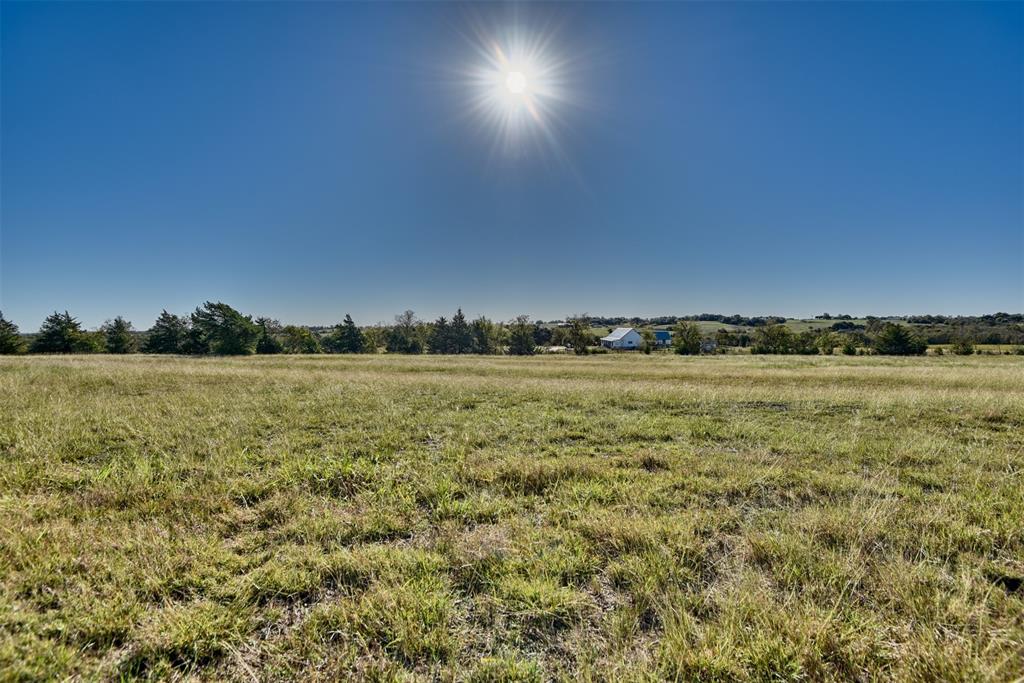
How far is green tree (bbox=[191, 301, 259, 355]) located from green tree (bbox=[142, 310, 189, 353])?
625cm

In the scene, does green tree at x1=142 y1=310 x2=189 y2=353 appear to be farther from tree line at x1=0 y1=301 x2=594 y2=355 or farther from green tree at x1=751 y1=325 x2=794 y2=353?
green tree at x1=751 y1=325 x2=794 y2=353

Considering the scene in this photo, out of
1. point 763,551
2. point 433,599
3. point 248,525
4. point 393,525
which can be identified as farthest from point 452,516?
point 763,551

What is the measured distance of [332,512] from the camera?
4344 millimetres

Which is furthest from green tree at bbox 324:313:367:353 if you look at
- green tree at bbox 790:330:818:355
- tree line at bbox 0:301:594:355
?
green tree at bbox 790:330:818:355

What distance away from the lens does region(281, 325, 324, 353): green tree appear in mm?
77938

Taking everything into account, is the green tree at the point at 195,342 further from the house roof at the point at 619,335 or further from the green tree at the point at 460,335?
the house roof at the point at 619,335

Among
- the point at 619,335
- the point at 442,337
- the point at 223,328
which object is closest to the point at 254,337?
the point at 223,328

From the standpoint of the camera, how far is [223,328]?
56.5 m

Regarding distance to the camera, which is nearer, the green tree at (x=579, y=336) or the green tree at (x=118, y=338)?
the green tree at (x=118, y=338)

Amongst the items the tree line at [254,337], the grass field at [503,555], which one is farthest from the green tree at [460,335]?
the grass field at [503,555]

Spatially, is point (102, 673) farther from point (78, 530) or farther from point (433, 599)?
point (78, 530)

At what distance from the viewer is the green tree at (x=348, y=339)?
81.2 meters

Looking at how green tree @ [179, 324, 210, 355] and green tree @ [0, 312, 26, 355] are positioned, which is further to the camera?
green tree @ [179, 324, 210, 355]

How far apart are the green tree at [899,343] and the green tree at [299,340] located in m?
107
